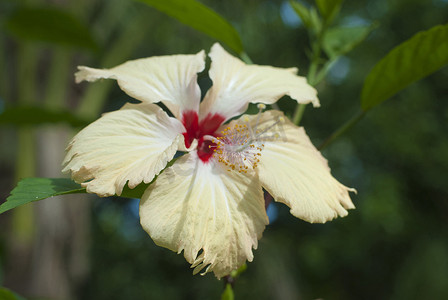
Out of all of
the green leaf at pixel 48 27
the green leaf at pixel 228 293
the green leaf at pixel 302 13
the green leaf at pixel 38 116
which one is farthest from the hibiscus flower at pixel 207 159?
the green leaf at pixel 48 27

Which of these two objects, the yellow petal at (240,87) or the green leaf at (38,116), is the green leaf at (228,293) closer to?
the yellow petal at (240,87)

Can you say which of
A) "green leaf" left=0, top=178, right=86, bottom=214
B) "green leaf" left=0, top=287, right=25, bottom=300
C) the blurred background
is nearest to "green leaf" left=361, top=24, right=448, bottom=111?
"green leaf" left=0, top=178, right=86, bottom=214

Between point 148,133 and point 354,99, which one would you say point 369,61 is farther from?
point 148,133

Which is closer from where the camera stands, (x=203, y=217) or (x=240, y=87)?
(x=203, y=217)

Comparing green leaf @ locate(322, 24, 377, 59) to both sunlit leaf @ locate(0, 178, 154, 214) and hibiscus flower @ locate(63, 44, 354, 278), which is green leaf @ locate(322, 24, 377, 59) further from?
sunlit leaf @ locate(0, 178, 154, 214)

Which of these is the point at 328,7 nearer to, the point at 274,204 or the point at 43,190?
the point at 43,190

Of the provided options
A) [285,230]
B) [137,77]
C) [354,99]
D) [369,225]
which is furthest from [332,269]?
[137,77]

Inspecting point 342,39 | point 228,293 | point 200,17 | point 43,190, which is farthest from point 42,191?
point 342,39
